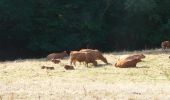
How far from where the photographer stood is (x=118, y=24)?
56844 millimetres

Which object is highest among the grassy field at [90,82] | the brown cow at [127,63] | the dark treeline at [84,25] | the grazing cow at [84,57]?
the dark treeline at [84,25]

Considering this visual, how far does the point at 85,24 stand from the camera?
180 feet

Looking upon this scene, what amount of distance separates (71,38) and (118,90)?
37.0 meters

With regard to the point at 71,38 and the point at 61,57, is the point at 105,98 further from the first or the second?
the point at 71,38

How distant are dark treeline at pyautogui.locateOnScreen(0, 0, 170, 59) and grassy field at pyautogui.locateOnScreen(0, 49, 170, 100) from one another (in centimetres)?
2229

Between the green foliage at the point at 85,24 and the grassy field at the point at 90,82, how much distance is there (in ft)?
72.7

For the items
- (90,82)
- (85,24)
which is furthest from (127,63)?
(85,24)

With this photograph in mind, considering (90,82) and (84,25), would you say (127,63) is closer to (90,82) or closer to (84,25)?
(90,82)

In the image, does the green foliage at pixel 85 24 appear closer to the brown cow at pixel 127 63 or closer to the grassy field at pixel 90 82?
the grassy field at pixel 90 82

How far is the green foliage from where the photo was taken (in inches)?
2120

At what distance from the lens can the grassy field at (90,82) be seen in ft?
54.1

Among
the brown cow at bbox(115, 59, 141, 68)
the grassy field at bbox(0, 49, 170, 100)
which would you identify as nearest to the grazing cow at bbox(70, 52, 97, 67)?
the grassy field at bbox(0, 49, 170, 100)

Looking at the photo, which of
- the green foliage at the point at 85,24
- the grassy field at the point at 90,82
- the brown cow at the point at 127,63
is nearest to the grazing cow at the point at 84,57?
the grassy field at the point at 90,82

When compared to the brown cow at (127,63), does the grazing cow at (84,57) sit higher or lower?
higher
